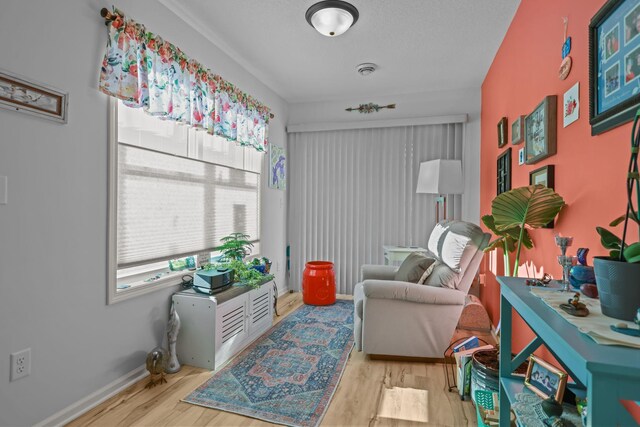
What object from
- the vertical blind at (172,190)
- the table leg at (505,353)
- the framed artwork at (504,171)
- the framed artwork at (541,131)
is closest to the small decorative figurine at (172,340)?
the vertical blind at (172,190)

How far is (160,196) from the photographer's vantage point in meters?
2.41

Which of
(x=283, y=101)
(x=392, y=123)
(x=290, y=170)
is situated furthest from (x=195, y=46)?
(x=392, y=123)

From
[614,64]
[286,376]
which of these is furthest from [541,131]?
[286,376]

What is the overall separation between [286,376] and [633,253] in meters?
2.04

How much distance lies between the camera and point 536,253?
2025 mm

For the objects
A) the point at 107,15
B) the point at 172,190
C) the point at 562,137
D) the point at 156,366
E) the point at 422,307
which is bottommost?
the point at 156,366

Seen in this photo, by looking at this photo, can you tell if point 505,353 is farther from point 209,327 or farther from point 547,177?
point 209,327

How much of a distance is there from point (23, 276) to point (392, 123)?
12.4ft

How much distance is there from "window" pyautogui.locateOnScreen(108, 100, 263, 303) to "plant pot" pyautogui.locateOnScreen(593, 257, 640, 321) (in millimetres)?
2273

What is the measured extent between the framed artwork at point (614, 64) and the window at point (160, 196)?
2.42 metres

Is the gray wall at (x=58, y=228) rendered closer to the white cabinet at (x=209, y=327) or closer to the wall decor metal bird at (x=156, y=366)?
the wall decor metal bird at (x=156, y=366)

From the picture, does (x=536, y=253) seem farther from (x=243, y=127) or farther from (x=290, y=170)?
(x=290, y=170)

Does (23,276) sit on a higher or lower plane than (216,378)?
higher

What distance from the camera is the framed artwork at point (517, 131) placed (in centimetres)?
225
